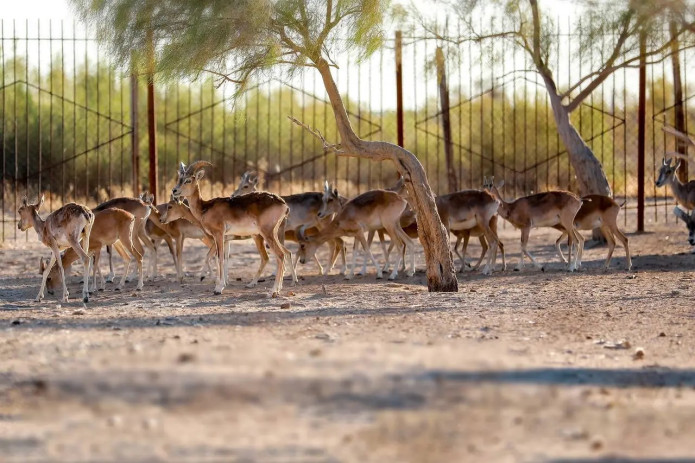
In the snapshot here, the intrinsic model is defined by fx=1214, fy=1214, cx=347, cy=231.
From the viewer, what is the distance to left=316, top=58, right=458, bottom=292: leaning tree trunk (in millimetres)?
15883

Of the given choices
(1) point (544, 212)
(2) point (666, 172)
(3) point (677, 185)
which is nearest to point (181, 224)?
(1) point (544, 212)

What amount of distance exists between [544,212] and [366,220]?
9.80ft

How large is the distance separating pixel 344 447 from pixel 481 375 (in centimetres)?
101

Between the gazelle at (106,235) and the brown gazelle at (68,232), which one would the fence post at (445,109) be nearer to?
the gazelle at (106,235)

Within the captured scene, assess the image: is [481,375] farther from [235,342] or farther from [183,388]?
→ [235,342]

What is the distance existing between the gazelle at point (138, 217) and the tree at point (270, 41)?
2.61 meters

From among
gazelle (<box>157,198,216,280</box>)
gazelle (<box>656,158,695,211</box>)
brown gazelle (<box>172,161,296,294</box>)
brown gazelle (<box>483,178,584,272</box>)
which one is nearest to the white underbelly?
brown gazelle (<box>483,178,584,272</box>)

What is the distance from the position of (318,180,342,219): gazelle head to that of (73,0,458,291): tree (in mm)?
4064

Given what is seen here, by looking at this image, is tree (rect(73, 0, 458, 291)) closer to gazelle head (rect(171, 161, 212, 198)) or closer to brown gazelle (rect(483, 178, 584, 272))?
gazelle head (rect(171, 161, 212, 198))

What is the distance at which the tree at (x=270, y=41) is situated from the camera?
15.9 metres

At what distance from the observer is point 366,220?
65.3ft

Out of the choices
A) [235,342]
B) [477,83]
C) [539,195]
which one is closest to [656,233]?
[539,195]

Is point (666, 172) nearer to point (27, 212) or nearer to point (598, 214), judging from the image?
point (598, 214)

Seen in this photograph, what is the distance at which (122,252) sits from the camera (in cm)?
1859
